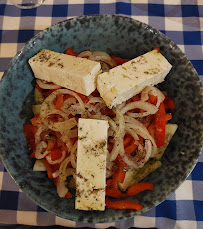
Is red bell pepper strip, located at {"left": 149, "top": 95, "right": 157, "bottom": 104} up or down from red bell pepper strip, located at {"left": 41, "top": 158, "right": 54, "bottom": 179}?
up

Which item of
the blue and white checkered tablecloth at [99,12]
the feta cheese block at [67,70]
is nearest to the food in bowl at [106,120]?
the feta cheese block at [67,70]

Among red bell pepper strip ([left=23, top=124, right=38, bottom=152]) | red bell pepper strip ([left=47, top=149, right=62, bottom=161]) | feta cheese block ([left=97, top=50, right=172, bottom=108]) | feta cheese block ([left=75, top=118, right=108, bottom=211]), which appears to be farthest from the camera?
red bell pepper strip ([left=23, top=124, right=38, bottom=152])

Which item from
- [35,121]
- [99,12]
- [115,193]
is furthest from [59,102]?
[99,12]

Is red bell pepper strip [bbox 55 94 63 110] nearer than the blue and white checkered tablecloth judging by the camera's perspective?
Yes

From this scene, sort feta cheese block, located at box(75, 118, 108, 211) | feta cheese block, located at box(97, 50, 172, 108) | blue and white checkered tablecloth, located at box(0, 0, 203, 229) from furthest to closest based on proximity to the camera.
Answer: blue and white checkered tablecloth, located at box(0, 0, 203, 229), feta cheese block, located at box(97, 50, 172, 108), feta cheese block, located at box(75, 118, 108, 211)

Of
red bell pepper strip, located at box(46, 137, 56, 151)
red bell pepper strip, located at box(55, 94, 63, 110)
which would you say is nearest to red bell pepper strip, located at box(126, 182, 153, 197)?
red bell pepper strip, located at box(46, 137, 56, 151)

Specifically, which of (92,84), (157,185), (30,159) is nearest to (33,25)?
(92,84)

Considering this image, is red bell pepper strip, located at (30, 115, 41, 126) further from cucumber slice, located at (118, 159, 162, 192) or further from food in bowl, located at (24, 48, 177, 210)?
cucumber slice, located at (118, 159, 162, 192)

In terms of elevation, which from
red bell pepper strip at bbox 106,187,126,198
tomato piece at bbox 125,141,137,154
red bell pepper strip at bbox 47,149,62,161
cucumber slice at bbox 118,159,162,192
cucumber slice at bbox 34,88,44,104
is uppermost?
cucumber slice at bbox 34,88,44,104

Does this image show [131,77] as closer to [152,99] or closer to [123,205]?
[152,99]

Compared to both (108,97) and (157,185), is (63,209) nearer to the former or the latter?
(157,185)
